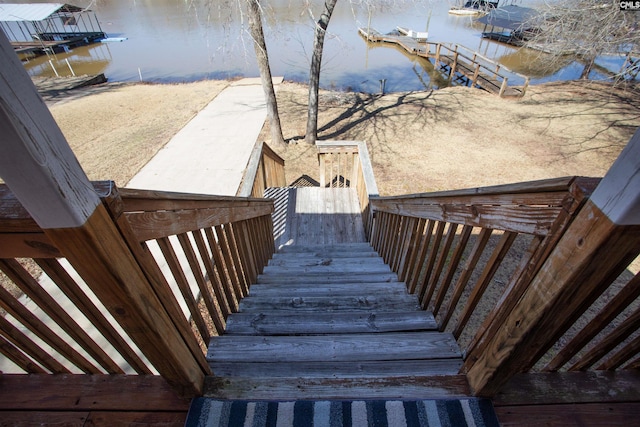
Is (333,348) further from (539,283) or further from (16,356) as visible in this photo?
(16,356)

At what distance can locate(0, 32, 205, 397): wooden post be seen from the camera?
0.54 m

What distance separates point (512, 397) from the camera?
1265 millimetres

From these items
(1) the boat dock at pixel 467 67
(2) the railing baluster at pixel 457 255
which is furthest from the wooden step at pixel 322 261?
(1) the boat dock at pixel 467 67

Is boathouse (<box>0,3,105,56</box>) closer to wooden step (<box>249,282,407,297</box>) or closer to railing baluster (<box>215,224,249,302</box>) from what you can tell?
railing baluster (<box>215,224,249,302</box>)

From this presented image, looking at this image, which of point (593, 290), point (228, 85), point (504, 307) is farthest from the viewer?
point (228, 85)

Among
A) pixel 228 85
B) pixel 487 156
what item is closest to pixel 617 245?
pixel 487 156

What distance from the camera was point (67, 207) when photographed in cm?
66

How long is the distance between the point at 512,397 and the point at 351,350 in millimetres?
741

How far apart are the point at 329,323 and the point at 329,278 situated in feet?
3.00

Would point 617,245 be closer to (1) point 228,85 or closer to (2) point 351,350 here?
(2) point 351,350

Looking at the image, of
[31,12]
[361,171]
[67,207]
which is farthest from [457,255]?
[31,12]

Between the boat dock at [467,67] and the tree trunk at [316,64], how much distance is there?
215 inches

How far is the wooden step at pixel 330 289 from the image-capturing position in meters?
2.44

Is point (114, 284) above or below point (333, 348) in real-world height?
above
